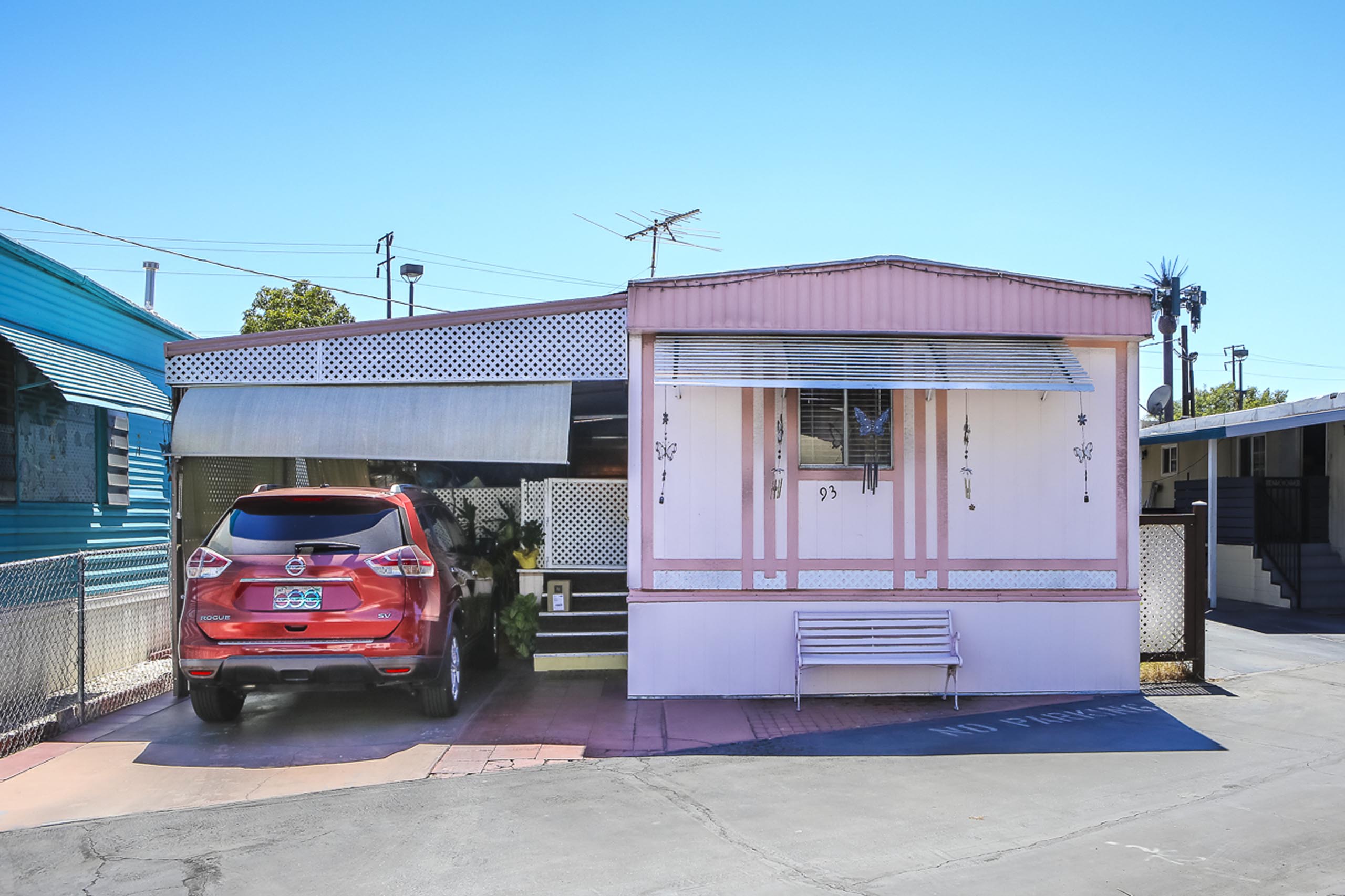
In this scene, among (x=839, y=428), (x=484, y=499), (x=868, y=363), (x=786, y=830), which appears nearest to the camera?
(x=786, y=830)

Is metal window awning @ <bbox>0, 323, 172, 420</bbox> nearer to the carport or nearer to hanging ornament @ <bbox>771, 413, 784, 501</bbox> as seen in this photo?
Answer: the carport

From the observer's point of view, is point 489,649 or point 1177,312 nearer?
point 489,649

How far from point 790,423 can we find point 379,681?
4.03 m

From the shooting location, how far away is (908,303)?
341 inches

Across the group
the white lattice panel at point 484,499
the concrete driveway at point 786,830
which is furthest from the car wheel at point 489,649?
the concrete driveway at point 786,830

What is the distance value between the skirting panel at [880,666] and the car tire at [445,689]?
1523 mm

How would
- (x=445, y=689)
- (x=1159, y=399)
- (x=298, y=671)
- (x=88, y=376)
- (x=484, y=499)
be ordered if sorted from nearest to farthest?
(x=298, y=671) < (x=445, y=689) < (x=88, y=376) < (x=484, y=499) < (x=1159, y=399)

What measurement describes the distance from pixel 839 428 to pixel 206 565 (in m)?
5.19

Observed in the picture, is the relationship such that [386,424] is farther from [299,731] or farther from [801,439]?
[801,439]

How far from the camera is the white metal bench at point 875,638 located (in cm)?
844

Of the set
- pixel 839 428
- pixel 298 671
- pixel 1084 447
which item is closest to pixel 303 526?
pixel 298 671

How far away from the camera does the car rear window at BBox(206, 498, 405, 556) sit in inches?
281

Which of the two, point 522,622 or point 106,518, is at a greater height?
point 106,518

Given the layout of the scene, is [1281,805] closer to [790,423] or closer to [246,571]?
[790,423]
